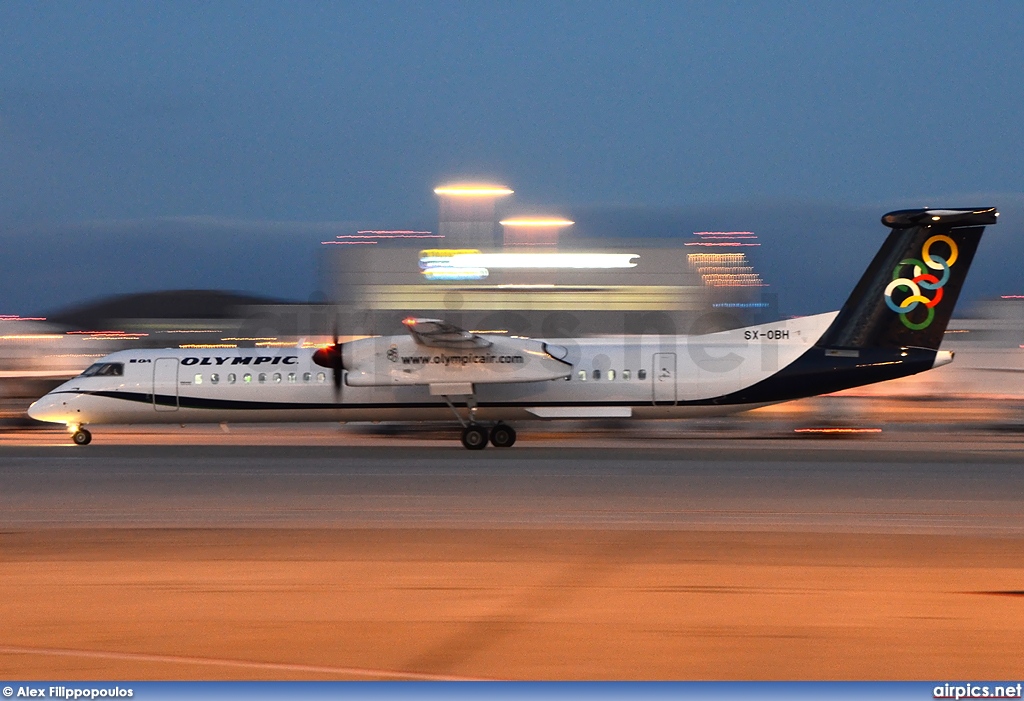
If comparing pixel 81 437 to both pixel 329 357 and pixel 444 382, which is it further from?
pixel 444 382

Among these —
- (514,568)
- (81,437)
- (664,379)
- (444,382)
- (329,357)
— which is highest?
(329,357)

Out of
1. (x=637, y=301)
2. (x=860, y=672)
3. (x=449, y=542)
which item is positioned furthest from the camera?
(x=637, y=301)

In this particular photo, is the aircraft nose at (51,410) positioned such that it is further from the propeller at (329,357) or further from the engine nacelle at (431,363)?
the engine nacelle at (431,363)

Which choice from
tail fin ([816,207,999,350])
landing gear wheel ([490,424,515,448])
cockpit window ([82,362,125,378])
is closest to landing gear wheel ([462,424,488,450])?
landing gear wheel ([490,424,515,448])

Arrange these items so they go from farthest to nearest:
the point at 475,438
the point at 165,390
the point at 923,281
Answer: the point at 165,390, the point at 475,438, the point at 923,281

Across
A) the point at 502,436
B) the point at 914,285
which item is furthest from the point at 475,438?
the point at 914,285

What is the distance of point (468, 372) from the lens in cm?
2188

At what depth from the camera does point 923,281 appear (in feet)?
69.9

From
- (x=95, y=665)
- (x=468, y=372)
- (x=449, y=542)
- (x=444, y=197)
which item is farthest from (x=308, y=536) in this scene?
(x=444, y=197)

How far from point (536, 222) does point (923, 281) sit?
787 inches

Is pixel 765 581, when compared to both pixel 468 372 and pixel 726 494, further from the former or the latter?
pixel 468 372

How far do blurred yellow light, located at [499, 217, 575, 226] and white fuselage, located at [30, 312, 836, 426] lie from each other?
668 inches

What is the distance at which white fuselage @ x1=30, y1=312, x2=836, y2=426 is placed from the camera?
21.7m

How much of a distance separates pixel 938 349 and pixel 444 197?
21916 mm
